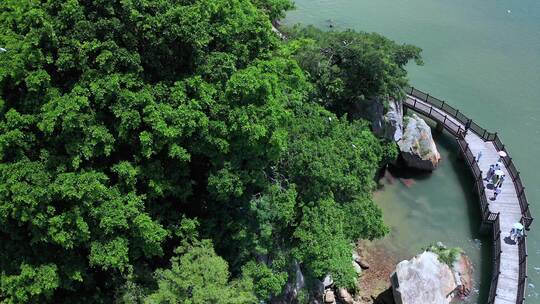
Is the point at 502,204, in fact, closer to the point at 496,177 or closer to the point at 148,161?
the point at 496,177

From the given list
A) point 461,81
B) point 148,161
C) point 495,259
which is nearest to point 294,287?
point 148,161

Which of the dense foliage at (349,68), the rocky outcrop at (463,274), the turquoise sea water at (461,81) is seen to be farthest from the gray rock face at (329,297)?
the dense foliage at (349,68)

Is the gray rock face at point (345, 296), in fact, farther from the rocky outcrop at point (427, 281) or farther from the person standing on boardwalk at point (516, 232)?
the person standing on boardwalk at point (516, 232)

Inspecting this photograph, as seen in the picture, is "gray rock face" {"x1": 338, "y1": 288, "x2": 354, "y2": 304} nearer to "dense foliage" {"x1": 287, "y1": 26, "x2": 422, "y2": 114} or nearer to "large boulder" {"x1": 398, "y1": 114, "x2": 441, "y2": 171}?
"dense foliage" {"x1": 287, "y1": 26, "x2": 422, "y2": 114}

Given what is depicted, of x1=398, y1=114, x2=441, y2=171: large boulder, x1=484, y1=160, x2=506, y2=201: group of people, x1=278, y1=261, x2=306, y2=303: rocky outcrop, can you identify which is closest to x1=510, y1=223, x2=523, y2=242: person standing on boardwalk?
x1=484, y1=160, x2=506, y2=201: group of people

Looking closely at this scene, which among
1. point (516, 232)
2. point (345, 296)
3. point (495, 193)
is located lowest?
point (345, 296)

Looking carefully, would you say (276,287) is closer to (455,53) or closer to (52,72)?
(52,72)

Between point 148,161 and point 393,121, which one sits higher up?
point 148,161
